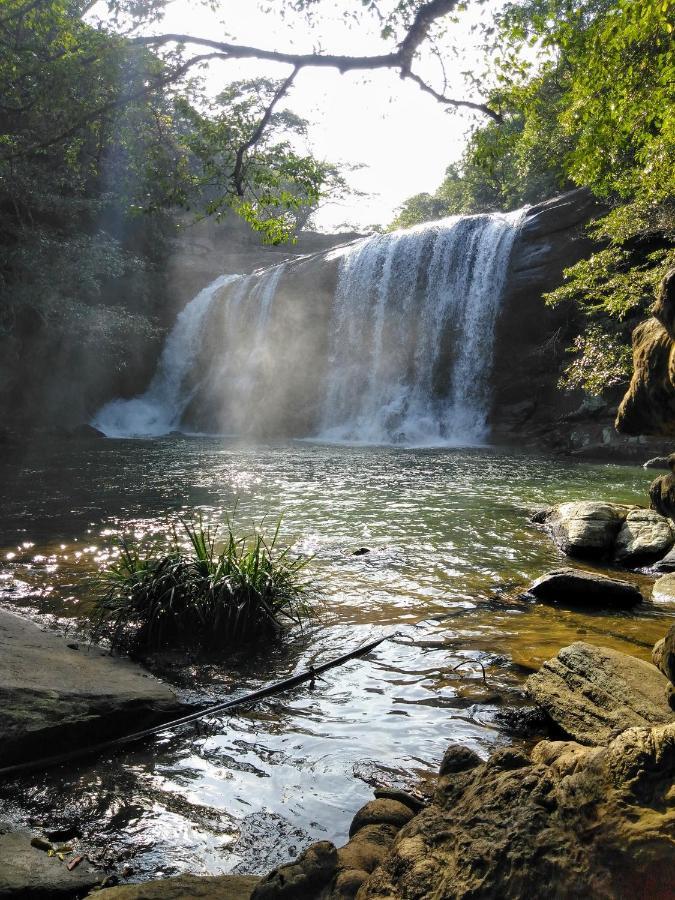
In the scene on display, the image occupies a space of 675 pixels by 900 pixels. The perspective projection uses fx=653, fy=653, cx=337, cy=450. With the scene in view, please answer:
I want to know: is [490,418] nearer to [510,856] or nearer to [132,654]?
[132,654]

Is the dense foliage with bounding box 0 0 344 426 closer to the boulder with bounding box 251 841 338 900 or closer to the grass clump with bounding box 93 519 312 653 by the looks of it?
the grass clump with bounding box 93 519 312 653

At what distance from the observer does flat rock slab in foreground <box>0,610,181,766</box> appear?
10.6 feet

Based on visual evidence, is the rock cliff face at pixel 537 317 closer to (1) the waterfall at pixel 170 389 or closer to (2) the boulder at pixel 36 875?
(1) the waterfall at pixel 170 389

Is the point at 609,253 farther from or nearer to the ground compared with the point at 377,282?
nearer to the ground

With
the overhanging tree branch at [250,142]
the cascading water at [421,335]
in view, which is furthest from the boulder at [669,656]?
the cascading water at [421,335]

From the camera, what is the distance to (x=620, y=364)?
14133 mm

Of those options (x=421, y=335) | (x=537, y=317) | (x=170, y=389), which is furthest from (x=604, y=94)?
(x=170, y=389)

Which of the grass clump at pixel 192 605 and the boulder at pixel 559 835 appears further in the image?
the grass clump at pixel 192 605

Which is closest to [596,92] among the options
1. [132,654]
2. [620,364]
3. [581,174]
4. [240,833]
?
[581,174]

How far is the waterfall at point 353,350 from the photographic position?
2539 cm

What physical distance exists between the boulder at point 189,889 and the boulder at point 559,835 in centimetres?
57

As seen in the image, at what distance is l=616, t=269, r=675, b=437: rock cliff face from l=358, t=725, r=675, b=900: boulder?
2.23m

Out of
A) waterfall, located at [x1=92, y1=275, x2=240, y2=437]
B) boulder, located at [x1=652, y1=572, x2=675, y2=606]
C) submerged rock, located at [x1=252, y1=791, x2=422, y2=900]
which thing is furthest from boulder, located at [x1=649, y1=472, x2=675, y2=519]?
waterfall, located at [x1=92, y1=275, x2=240, y2=437]

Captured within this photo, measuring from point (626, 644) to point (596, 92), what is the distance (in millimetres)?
7212
